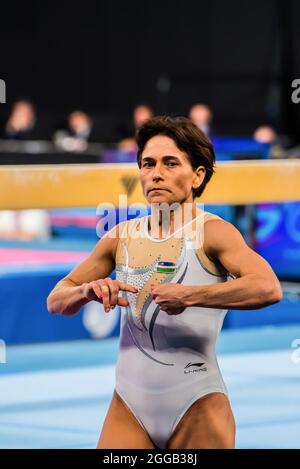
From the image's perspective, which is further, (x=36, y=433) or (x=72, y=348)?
(x=72, y=348)

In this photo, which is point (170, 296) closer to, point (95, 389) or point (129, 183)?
point (129, 183)

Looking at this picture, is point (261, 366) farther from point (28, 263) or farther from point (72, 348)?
point (28, 263)

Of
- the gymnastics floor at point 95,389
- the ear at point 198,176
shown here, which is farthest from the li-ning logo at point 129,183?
the ear at point 198,176

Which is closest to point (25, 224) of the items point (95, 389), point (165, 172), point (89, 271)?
point (95, 389)

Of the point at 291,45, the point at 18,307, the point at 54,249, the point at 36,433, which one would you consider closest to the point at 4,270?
the point at 18,307

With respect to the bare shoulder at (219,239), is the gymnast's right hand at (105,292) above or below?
below

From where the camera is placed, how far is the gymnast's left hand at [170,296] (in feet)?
10.6

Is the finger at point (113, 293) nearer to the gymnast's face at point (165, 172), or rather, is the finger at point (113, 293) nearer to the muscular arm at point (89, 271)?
the muscular arm at point (89, 271)

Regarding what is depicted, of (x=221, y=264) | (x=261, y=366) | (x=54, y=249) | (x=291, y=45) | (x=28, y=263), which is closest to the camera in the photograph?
(x=221, y=264)

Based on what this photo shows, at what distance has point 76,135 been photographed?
16.6m

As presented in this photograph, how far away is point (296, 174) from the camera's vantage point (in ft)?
21.7

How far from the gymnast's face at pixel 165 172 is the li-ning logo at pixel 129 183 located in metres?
2.66

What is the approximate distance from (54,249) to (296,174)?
308 centimetres

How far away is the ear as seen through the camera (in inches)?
143
